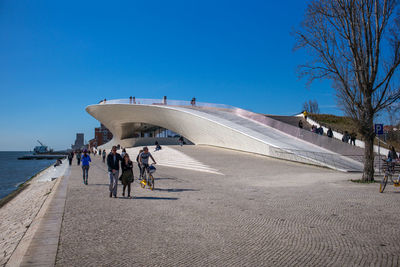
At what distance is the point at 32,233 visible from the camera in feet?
14.0

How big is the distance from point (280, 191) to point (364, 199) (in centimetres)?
208

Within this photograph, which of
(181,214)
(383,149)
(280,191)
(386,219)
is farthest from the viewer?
(383,149)

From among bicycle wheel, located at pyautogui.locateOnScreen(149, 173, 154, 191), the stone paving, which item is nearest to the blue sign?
the stone paving

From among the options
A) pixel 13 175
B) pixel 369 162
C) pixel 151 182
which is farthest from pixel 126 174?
pixel 13 175

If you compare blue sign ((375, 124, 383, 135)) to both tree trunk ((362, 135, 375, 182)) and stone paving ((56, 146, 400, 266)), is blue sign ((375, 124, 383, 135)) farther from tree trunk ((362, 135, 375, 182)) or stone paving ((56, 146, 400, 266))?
stone paving ((56, 146, 400, 266))

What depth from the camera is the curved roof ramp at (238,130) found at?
1685 cm

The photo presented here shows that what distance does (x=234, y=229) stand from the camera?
4.41 m

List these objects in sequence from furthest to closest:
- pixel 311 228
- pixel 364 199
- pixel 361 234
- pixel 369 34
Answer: pixel 369 34 < pixel 364 199 < pixel 311 228 < pixel 361 234

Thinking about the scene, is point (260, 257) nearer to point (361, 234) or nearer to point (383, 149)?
point (361, 234)

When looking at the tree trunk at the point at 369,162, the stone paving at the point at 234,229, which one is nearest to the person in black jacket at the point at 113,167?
the stone paving at the point at 234,229

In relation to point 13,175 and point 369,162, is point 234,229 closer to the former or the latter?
point 369,162

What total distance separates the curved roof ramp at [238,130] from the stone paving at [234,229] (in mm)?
9500

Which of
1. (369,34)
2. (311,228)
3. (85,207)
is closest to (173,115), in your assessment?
(369,34)

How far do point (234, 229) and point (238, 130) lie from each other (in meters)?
17.5
